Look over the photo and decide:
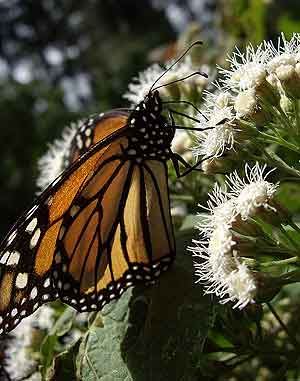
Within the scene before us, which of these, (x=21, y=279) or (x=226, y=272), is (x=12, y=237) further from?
(x=226, y=272)

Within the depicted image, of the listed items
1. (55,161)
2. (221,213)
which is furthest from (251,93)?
(55,161)

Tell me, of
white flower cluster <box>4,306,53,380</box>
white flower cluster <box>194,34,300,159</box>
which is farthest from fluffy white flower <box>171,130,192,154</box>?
white flower cluster <box>4,306,53,380</box>

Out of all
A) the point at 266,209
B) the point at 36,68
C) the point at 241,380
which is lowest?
the point at 241,380

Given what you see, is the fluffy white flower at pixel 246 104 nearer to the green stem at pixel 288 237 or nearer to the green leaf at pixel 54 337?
the green stem at pixel 288 237

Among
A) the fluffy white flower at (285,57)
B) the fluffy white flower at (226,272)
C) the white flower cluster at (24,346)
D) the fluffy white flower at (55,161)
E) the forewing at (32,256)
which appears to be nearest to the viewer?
the fluffy white flower at (226,272)

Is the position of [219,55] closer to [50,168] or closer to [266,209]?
[50,168]

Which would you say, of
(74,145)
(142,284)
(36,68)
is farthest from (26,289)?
(36,68)

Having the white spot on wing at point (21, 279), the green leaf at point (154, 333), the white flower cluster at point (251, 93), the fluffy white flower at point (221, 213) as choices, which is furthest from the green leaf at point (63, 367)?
the white flower cluster at point (251, 93)
